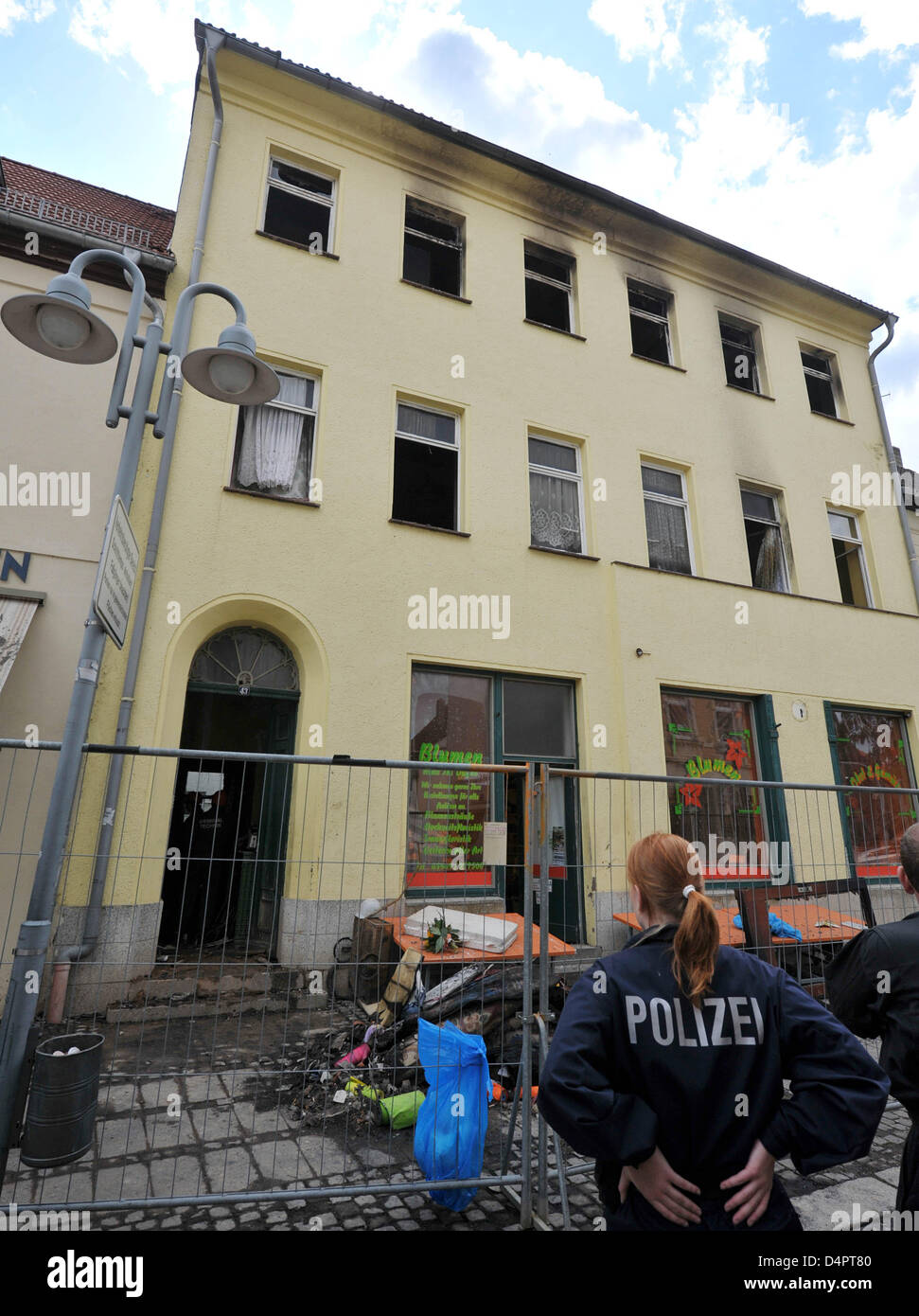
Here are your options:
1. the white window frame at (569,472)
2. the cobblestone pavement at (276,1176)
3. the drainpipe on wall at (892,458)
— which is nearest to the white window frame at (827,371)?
the drainpipe on wall at (892,458)

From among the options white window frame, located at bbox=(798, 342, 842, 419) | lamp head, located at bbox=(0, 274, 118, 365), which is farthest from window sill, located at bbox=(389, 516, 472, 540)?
white window frame, located at bbox=(798, 342, 842, 419)

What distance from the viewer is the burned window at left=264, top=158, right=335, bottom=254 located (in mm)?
9148

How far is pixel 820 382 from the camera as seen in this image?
42.4 feet

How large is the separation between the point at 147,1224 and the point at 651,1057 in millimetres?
2618

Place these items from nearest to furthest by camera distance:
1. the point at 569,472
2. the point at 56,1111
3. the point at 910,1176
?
the point at 910,1176 → the point at 56,1111 → the point at 569,472

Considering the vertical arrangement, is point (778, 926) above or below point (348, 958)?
above

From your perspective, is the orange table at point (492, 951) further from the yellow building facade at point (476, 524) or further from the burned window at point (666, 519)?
the burned window at point (666, 519)

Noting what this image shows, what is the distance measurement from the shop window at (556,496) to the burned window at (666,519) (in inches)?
45.3

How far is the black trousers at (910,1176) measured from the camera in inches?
86.4

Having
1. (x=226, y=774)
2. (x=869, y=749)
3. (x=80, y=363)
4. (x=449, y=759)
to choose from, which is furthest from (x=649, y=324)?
(x=80, y=363)

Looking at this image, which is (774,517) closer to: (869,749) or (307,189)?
(869,749)

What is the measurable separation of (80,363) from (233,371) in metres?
0.86

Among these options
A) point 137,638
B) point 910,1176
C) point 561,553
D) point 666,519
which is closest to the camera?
point 910,1176
